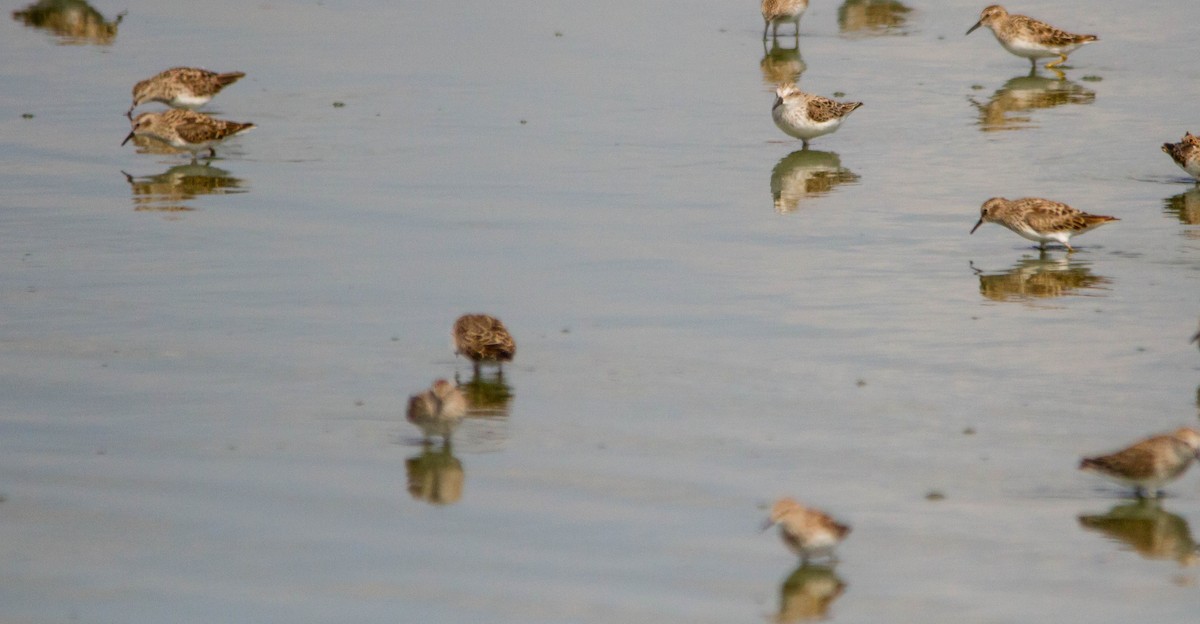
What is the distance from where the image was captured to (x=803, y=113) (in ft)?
67.5

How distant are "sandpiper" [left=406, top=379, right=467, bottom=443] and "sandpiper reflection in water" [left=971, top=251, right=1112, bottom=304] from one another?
19.5 ft

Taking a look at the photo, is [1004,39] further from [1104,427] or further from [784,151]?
[1104,427]

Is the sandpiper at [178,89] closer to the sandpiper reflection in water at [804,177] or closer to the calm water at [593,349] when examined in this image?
the calm water at [593,349]

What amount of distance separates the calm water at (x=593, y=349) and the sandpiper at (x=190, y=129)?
413 mm

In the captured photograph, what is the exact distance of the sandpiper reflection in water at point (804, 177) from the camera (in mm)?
18531

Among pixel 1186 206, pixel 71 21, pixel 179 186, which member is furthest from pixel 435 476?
pixel 71 21

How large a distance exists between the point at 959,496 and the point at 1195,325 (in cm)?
454

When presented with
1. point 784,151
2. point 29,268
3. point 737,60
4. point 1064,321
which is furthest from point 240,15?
point 1064,321

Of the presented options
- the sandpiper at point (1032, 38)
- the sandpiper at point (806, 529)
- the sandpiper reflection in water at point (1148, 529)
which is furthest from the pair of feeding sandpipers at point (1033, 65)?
the sandpiper at point (806, 529)

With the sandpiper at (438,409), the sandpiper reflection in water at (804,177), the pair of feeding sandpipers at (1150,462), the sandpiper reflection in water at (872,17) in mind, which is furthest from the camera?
the sandpiper reflection in water at (872,17)

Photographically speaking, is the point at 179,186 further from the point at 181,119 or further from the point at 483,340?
the point at 483,340

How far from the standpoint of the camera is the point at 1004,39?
85.4 feet

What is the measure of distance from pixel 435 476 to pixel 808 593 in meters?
2.87

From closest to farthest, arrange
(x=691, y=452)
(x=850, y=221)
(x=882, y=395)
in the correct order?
(x=691, y=452) → (x=882, y=395) → (x=850, y=221)
